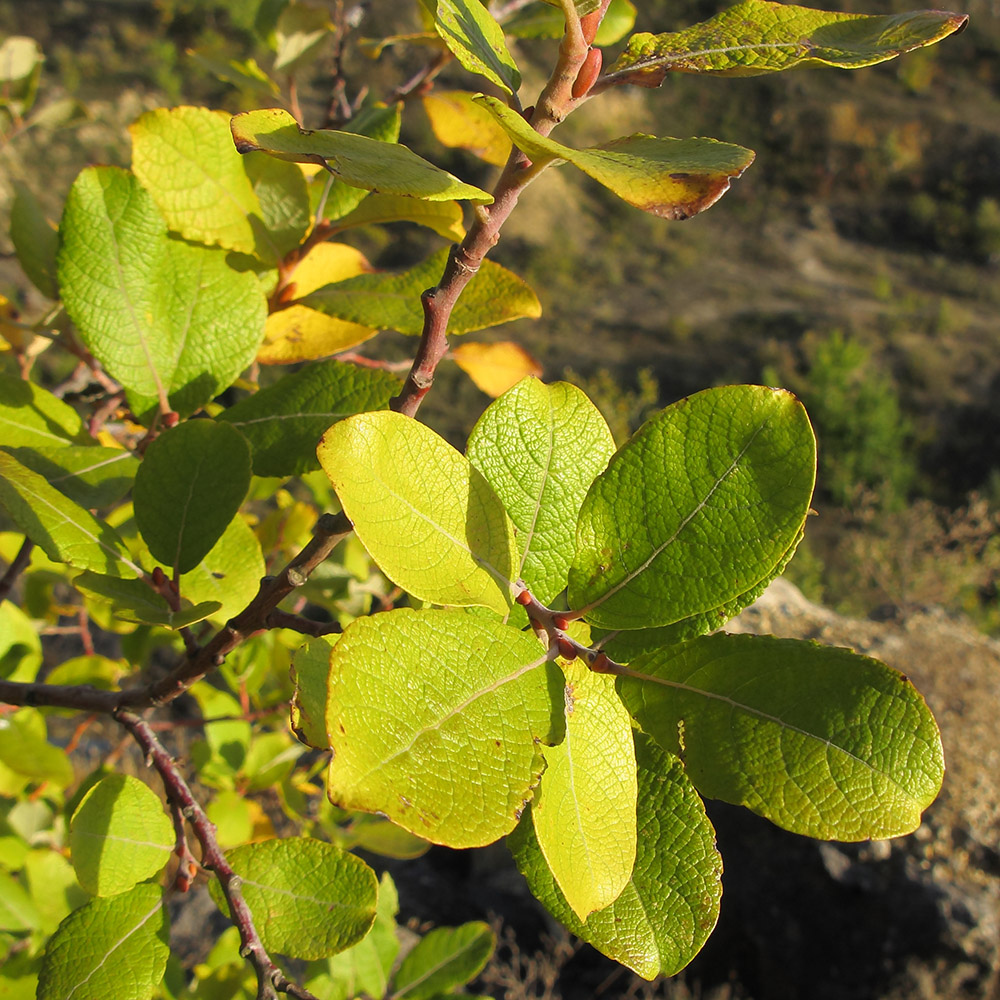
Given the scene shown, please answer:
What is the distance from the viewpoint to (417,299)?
65cm

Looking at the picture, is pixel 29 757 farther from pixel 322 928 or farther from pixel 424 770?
pixel 424 770

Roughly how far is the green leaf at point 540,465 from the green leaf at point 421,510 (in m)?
0.03

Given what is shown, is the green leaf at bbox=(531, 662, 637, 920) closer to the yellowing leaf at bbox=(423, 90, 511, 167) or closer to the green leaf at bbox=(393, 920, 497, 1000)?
the yellowing leaf at bbox=(423, 90, 511, 167)

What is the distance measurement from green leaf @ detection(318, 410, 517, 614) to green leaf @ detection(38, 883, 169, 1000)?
380 millimetres

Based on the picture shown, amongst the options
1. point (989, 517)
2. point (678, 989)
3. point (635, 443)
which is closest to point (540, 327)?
point (989, 517)

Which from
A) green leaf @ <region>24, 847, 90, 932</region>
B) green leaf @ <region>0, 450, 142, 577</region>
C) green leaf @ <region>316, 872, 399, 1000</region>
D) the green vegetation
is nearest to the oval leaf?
the green vegetation

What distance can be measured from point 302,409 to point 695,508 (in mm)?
312

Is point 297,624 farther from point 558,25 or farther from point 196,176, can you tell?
point 558,25

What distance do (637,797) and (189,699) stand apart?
13.7ft

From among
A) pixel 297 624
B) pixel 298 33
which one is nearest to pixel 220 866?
pixel 297 624

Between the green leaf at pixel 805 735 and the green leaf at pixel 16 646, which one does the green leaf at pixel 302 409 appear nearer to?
the green leaf at pixel 805 735

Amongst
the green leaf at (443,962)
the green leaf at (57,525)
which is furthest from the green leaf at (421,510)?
the green leaf at (443,962)

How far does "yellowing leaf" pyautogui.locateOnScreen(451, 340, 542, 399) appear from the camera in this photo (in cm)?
85

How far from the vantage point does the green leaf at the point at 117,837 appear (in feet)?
1.90
